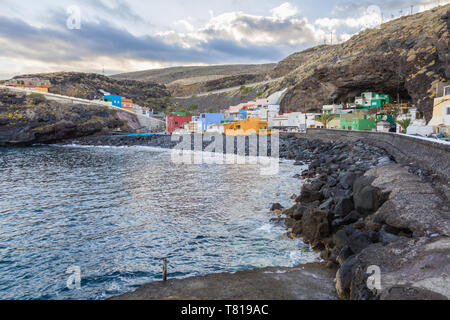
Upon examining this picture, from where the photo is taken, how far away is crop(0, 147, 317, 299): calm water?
8.02 m

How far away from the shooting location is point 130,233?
11.3 meters

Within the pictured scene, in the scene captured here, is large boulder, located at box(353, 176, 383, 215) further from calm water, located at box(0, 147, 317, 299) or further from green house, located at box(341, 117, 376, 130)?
green house, located at box(341, 117, 376, 130)

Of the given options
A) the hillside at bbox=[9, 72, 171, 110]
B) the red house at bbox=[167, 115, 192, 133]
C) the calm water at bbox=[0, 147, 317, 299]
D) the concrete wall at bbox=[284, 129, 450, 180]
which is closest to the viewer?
the calm water at bbox=[0, 147, 317, 299]

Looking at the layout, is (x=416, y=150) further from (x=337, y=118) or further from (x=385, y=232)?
(x=337, y=118)

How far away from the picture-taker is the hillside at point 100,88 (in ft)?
382

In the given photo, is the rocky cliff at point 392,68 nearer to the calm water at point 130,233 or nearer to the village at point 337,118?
the village at point 337,118

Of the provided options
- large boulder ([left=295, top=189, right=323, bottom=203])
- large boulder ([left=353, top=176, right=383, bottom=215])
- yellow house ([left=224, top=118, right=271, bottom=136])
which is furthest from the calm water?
yellow house ([left=224, top=118, right=271, bottom=136])

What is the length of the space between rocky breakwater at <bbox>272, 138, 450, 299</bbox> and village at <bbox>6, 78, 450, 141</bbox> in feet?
71.8

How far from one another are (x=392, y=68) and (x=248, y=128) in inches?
1218

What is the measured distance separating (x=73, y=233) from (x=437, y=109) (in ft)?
121

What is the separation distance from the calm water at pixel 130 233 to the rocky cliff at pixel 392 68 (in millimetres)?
36116

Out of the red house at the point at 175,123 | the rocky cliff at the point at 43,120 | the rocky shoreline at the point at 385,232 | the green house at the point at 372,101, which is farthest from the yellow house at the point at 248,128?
the rocky shoreline at the point at 385,232
